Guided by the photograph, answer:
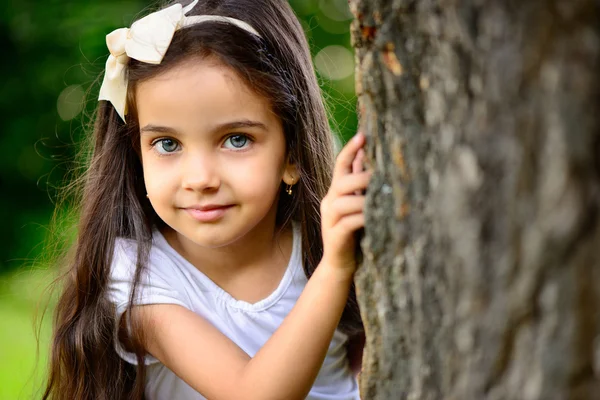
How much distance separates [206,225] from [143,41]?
54 cm

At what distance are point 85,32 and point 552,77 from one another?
16.2 feet

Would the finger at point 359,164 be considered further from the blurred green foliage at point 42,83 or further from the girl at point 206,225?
the blurred green foliage at point 42,83

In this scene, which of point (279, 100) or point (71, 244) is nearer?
point (279, 100)

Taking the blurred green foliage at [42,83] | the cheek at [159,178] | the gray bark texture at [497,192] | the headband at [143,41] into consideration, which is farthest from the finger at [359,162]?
the blurred green foliage at [42,83]

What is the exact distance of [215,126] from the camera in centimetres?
201

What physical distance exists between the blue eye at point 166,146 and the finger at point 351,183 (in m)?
0.71

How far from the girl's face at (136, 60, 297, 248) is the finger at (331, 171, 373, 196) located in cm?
58

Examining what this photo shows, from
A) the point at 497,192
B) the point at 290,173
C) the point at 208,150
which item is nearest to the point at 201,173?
the point at 208,150

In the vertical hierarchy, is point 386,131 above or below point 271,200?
above

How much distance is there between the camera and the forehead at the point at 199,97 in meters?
2.00

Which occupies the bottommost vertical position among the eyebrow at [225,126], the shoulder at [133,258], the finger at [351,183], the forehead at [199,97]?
the shoulder at [133,258]

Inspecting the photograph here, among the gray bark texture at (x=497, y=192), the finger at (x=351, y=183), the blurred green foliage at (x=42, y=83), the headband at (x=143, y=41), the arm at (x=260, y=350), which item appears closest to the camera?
the gray bark texture at (x=497, y=192)

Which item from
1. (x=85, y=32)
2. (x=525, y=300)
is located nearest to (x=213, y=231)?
(x=525, y=300)

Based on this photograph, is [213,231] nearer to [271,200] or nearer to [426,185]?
[271,200]
